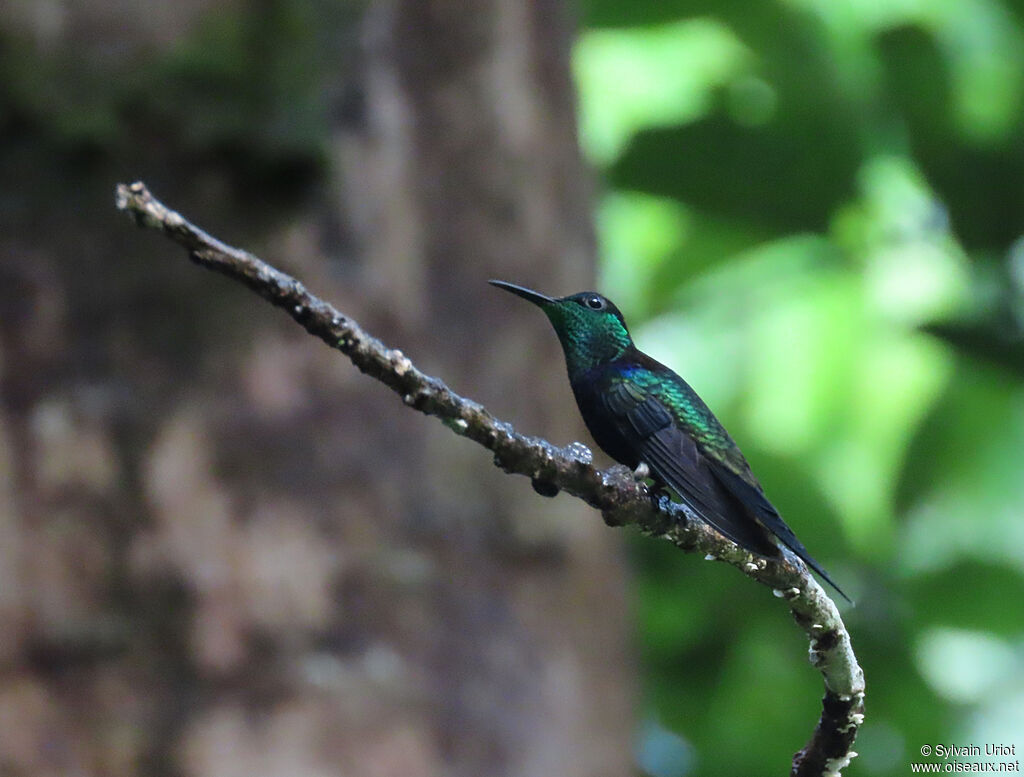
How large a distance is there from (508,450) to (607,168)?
3.71 meters

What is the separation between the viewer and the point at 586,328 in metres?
1.24

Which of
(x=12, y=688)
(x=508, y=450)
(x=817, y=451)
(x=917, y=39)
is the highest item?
(x=917, y=39)

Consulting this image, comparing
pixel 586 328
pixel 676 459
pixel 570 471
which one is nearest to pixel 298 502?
pixel 586 328

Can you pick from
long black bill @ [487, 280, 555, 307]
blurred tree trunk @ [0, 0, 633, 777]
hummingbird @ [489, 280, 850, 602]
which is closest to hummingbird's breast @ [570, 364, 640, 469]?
hummingbird @ [489, 280, 850, 602]

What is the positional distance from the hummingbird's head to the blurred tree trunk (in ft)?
6.27

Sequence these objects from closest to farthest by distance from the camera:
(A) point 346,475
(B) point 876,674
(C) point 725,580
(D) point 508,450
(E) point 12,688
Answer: (D) point 508,450 → (E) point 12,688 → (A) point 346,475 → (B) point 876,674 → (C) point 725,580

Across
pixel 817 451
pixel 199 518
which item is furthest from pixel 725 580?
pixel 199 518

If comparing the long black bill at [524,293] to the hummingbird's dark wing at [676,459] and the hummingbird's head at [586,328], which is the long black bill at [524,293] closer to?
the hummingbird's head at [586,328]

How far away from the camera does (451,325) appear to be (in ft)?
11.4

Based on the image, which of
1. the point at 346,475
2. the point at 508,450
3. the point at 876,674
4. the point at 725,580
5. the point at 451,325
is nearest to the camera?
the point at 508,450

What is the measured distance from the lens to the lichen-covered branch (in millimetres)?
612

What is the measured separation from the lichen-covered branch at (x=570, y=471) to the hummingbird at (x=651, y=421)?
5 cm

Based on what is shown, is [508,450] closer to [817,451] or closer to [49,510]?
[49,510]

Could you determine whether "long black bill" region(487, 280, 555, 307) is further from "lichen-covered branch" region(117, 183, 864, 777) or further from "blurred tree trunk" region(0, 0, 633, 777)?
"blurred tree trunk" region(0, 0, 633, 777)
